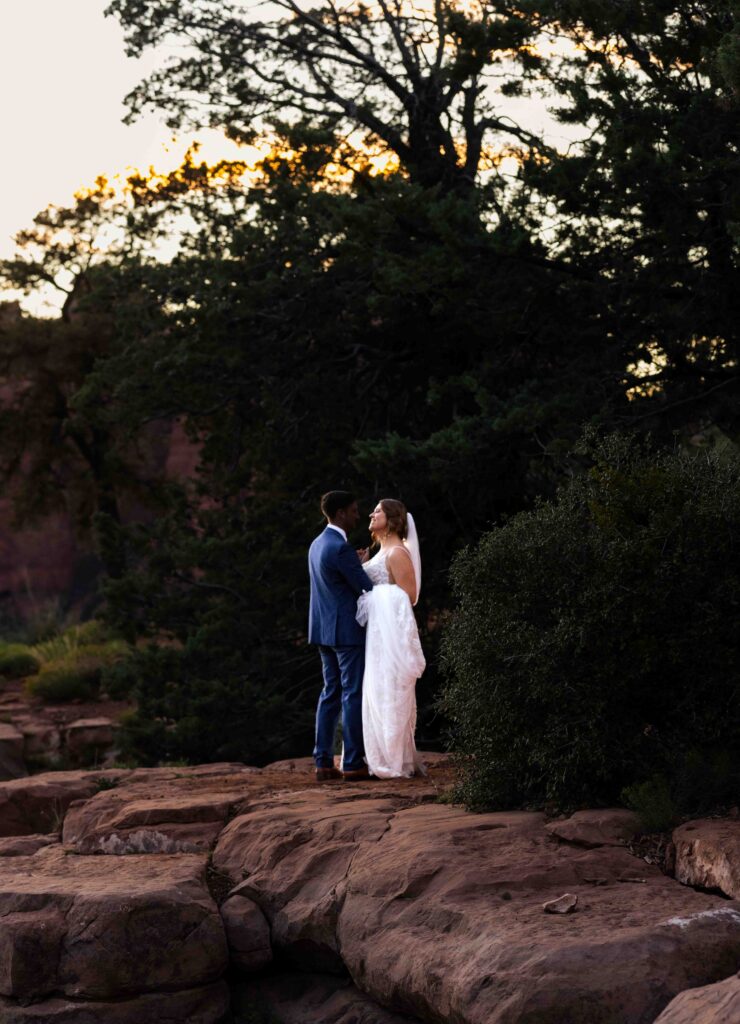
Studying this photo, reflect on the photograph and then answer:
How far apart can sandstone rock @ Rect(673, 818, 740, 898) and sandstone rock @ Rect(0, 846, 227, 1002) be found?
8.13 feet

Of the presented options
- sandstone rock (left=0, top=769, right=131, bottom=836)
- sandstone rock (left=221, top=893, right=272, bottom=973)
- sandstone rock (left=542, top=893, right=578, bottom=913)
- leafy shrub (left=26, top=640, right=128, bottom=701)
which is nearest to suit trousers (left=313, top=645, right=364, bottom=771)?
sandstone rock (left=0, top=769, right=131, bottom=836)

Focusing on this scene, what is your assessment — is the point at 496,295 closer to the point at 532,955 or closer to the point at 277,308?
the point at 277,308

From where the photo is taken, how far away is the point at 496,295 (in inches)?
564

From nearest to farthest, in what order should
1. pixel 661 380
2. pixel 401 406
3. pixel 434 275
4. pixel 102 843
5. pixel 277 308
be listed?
pixel 102 843 < pixel 434 275 < pixel 661 380 < pixel 277 308 < pixel 401 406

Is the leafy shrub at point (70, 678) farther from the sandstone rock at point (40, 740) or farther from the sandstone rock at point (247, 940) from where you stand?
the sandstone rock at point (247, 940)

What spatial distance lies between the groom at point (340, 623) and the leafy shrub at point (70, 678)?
48.7ft

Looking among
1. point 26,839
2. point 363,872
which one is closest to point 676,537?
point 363,872

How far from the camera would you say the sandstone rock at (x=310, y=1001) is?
6.62 meters

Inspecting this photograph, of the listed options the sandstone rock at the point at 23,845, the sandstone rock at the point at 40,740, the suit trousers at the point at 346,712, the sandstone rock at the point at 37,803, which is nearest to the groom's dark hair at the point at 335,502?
the suit trousers at the point at 346,712

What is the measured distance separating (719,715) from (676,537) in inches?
39.0

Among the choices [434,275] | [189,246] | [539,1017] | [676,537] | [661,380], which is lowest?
[539,1017]

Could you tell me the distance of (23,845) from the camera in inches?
348

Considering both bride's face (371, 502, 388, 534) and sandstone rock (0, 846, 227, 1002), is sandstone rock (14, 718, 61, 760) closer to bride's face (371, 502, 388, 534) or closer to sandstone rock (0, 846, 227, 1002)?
bride's face (371, 502, 388, 534)

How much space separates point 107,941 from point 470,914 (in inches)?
76.3
